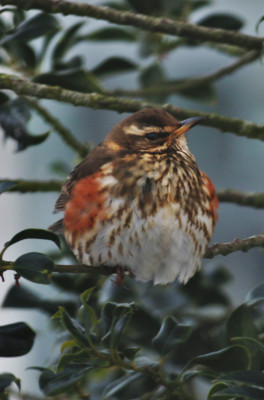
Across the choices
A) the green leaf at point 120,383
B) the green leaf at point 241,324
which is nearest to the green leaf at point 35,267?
the green leaf at point 120,383

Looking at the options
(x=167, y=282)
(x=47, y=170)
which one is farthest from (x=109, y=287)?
(x=47, y=170)

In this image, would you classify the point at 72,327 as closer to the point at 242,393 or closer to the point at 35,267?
the point at 35,267

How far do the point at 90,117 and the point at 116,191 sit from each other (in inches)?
130

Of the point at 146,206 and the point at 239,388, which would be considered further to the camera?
the point at 146,206

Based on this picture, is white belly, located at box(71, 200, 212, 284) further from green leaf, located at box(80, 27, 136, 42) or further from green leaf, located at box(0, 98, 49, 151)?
green leaf, located at box(80, 27, 136, 42)

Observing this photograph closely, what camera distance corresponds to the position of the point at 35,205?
518cm

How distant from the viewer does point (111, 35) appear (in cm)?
251

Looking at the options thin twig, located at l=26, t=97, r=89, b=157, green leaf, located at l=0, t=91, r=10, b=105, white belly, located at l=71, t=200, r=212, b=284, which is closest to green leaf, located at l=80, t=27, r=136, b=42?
thin twig, located at l=26, t=97, r=89, b=157

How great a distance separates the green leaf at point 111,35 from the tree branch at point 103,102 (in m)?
0.56

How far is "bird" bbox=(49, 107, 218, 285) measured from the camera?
74.5 inches

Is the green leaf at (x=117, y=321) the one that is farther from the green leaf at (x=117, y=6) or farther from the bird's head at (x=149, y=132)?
the green leaf at (x=117, y=6)

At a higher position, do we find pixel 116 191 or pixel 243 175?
pixel 116 191

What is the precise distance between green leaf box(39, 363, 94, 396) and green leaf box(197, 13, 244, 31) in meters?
1.42

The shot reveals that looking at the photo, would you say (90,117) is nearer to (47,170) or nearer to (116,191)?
(47,170)
